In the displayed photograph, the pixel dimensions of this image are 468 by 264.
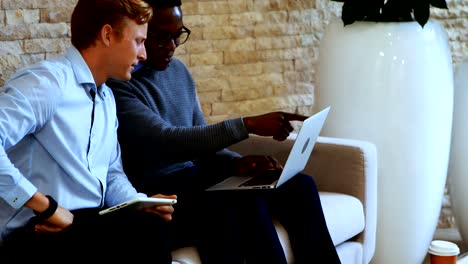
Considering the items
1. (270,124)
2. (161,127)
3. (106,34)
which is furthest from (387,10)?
(106,34)

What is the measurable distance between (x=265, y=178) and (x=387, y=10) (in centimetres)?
97

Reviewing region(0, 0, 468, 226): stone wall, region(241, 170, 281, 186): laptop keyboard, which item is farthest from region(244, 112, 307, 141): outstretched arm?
region(0, 0, 468, 226): stone wall

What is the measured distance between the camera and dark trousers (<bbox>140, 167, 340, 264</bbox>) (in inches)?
85.9

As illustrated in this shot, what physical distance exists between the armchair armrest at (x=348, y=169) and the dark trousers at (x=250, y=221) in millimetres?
297

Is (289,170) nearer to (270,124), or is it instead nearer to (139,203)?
(270,124)

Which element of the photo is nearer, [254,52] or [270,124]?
[270,124]

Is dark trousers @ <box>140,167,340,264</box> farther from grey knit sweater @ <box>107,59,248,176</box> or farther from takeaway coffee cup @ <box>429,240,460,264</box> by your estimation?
takeaway coffee cup @ <box>429,240,460,264</box>

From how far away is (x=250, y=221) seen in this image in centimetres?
224

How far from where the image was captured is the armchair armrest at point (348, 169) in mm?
2676

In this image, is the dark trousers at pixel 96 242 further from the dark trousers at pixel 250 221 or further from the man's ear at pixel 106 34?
the man's ear at pixel 106 34

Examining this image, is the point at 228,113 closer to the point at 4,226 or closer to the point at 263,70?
the point at 263,70

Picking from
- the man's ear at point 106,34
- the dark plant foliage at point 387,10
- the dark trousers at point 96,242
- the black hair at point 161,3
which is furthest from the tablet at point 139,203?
the dark plant foliage at point 387,10

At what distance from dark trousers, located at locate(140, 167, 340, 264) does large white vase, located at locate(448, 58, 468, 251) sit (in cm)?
110

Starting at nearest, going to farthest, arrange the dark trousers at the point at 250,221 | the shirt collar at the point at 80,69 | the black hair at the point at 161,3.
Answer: the shirt collar at the point at 80,69
the dark trousers at the point at 250,221
the black hair at the point at 161,3
